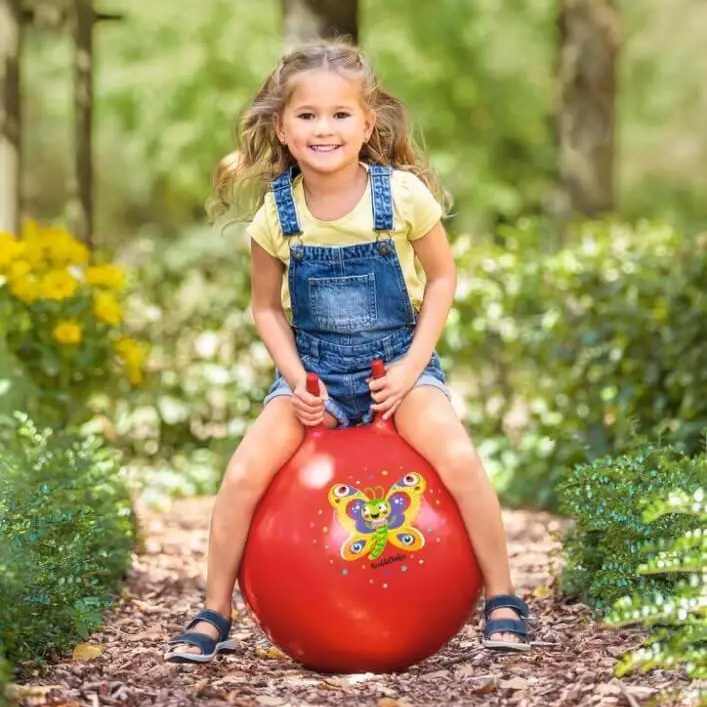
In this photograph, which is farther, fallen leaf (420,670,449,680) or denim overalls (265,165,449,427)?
denim overalls (265,165,449,427)

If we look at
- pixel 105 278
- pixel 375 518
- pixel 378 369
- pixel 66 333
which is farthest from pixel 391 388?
pixel 105 278

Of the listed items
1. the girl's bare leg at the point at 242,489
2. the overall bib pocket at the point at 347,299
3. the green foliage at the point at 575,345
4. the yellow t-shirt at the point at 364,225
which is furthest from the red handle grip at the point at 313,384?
the green foliage at the point at 575,345

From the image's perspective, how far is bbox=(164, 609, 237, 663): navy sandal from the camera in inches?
157

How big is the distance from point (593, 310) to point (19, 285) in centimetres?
269

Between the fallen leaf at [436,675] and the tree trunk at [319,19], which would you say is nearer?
the fallen leaf at [436,675]

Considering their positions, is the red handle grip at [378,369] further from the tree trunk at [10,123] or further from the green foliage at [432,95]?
the green foliage at [432,95]

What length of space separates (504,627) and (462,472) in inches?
19.8

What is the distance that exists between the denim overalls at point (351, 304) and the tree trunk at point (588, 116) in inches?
269

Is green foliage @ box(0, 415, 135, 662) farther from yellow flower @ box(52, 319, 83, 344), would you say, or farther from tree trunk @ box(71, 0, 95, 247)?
tree trunk @ box(71, 0, 95, 247)

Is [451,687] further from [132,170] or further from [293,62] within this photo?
[132,170]

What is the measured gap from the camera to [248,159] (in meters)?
4.42

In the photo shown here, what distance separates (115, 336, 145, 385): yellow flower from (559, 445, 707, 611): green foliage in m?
2.70

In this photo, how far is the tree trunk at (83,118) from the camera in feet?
24.7

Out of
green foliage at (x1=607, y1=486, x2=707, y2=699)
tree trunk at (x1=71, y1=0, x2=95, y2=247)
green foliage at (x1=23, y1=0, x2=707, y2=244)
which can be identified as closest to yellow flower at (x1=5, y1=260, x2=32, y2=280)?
tree trunk at (x1=71, y1=0, x2=95, y2=247)
